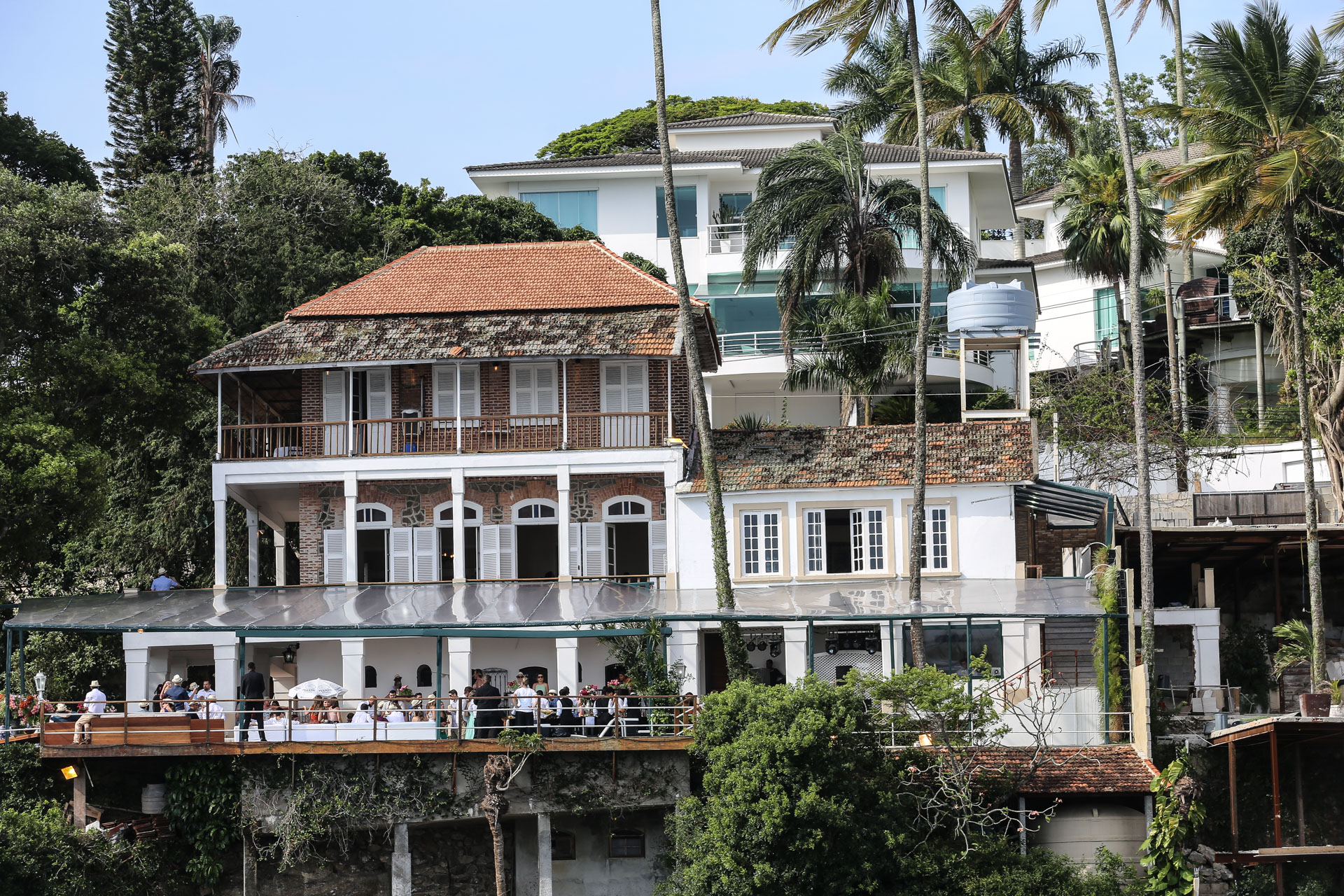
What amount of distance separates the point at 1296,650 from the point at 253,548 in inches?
814

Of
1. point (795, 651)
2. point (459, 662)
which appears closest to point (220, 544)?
point (459, 662)

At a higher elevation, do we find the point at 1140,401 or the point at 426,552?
the point at 1140,401

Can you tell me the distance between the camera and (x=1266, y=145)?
97.9 feet

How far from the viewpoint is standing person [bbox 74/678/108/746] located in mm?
26553

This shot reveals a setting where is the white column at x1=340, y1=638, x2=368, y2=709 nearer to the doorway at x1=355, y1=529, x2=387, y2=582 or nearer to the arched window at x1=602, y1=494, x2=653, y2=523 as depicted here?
the doorway at x1=355, y1=529, x2=387, y2=582

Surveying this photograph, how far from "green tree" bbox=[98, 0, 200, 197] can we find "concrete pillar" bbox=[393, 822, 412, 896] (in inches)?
1172

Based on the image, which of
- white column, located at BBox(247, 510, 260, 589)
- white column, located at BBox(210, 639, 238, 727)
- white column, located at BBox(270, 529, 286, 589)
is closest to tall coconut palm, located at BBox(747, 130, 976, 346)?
white column, located at BBox(270, 529, 286, 589)

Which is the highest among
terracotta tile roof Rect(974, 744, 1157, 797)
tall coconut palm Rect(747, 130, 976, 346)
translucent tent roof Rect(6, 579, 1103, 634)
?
tall coconut palm Rect(747, 130, 976, 346)

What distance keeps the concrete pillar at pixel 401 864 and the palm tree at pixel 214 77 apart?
31.2m

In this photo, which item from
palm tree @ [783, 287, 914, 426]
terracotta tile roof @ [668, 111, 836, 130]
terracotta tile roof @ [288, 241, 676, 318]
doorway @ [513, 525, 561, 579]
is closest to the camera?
terracotta tile roof @ [288, 241, 676, 318]

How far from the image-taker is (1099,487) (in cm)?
3878

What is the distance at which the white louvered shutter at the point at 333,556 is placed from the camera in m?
33.2

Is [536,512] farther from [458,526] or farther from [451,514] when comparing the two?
[458,526]

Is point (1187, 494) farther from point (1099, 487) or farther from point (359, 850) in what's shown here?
point (359, 850)
